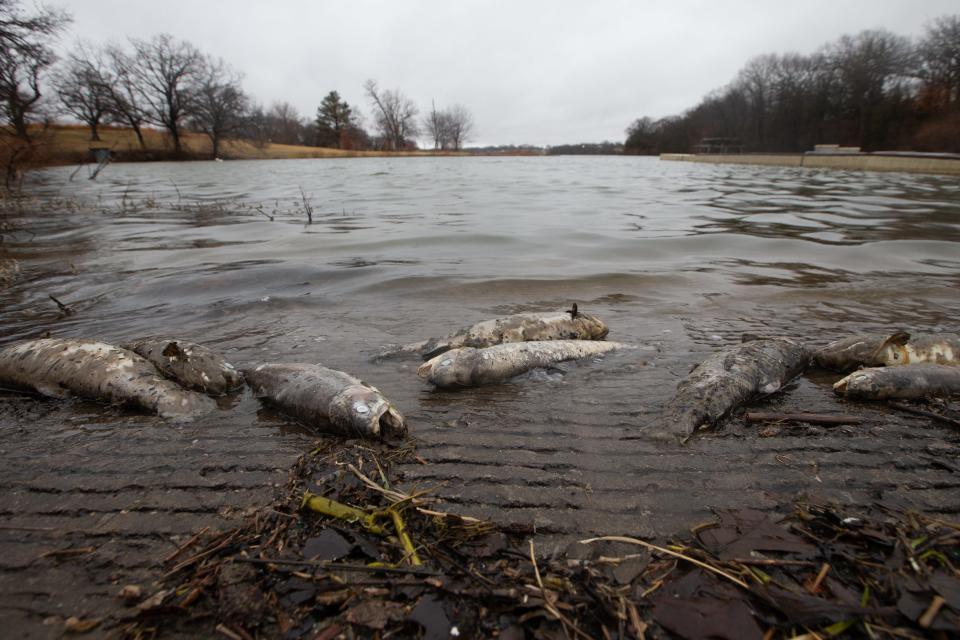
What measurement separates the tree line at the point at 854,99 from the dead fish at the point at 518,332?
170 feet

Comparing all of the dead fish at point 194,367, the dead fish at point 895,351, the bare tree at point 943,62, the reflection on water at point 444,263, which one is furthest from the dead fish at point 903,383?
the bare tree at point 943,62

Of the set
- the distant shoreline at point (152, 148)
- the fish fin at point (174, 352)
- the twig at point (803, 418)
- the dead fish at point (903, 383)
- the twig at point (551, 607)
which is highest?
the distant shoreline at point (152, 148)

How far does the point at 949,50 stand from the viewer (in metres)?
46.6


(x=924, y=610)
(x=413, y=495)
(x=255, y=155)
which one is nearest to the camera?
(x=924, y=610)

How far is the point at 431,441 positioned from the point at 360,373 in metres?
1.24

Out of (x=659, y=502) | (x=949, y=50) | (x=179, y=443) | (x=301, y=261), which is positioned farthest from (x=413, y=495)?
(x=949, y=50)

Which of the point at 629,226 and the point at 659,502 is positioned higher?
the point at 629,226

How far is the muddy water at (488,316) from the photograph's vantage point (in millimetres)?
2170

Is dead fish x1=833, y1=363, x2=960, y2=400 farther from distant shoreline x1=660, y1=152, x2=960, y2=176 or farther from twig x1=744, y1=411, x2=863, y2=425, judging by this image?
distant shoreline x1=660, y1=152, x2=960, y2=176

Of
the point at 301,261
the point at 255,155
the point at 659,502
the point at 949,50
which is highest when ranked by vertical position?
the point at 949,50

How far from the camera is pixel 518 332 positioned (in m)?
4.17

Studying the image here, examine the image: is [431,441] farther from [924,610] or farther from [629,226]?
[629,226]

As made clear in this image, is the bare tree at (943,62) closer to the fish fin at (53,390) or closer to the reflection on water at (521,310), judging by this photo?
the reflection on water at (521,310)

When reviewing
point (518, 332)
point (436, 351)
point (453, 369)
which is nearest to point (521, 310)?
point (518, 332)
